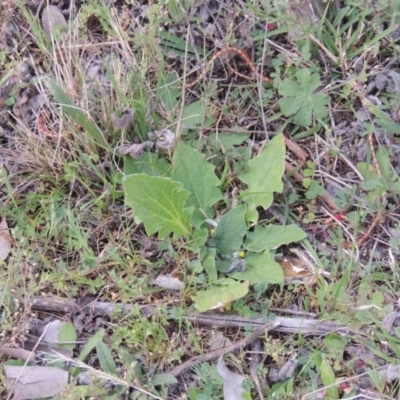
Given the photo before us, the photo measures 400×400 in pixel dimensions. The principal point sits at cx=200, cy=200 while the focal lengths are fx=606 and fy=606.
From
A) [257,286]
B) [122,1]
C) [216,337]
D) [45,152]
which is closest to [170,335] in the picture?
[216,337]

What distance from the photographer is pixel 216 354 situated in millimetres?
1855

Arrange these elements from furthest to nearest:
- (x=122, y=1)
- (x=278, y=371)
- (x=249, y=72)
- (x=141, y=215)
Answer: (x=122, y=1) → (x=249, y=72) → (x=141, y=215) → (x=278, y=371)

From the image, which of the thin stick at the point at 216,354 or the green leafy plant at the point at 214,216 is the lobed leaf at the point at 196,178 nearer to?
the green leafy plant at the point at 214,216

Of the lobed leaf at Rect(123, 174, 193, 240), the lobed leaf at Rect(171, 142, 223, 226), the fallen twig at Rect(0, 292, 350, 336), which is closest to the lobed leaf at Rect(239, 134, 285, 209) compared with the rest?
the lobed leaf at Rect(171, 142, 223, 226)

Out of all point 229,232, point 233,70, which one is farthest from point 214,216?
point 233,70

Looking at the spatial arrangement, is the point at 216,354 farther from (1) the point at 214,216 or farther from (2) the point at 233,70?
(2) the point at 233,70

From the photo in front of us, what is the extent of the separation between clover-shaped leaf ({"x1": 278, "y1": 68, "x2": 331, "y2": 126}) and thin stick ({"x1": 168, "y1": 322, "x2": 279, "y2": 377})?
0.73 m

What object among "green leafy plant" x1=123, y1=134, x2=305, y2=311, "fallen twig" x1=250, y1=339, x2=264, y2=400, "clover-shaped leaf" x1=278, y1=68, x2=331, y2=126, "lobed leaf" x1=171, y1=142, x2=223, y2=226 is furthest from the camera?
"clover-shaped leaf" x1=278, y1=68, x2=331, y2=126

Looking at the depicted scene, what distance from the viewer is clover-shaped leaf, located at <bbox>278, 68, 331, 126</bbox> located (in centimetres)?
211

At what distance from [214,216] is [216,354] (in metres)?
0.46

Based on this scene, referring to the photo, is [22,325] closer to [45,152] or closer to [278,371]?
[45,152]

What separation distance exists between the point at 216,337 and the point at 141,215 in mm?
449

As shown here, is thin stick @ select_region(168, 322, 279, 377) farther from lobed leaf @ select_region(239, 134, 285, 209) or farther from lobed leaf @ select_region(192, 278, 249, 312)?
lobed leaf @ select_region(239, 134, 285, 209)

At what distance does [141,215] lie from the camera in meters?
1.93
